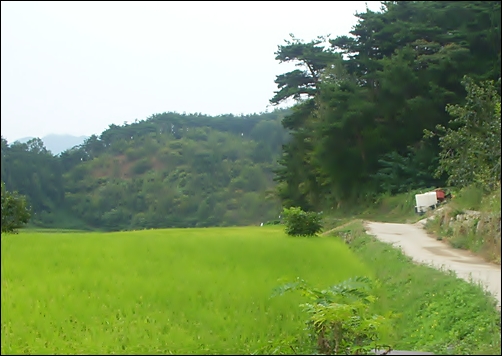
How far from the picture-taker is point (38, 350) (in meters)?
3.78

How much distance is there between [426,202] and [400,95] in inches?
202

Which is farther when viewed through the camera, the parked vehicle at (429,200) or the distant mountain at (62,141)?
A: the parked vehicle at (429,200)

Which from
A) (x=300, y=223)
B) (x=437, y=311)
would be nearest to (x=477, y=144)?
(x=300, y=223)

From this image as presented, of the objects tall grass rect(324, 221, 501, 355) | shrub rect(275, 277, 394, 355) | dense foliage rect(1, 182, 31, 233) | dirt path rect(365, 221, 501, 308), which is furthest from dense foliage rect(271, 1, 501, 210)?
shrub rect(275, 277, 394, 355)

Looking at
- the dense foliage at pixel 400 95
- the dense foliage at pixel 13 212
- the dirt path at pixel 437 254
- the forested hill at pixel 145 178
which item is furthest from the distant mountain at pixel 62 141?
the dense foliage at pixel 400 95

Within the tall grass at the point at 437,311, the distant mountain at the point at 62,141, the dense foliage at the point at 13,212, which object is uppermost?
the distant mountain at the point at 62,141

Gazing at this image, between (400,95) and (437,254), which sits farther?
(400,95)

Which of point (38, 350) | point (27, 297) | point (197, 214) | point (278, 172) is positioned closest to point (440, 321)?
point (38, 350)

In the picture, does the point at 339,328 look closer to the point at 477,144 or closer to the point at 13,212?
the point at 13,212

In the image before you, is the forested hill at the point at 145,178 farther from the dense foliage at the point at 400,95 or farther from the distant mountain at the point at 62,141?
the dense foliage at the point at 400,95

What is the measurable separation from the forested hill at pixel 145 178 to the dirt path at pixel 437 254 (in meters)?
3.50

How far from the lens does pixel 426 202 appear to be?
1316 cm

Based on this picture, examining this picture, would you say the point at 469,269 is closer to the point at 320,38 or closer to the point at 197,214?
the point at 197,214

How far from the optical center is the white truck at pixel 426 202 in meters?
13.0
